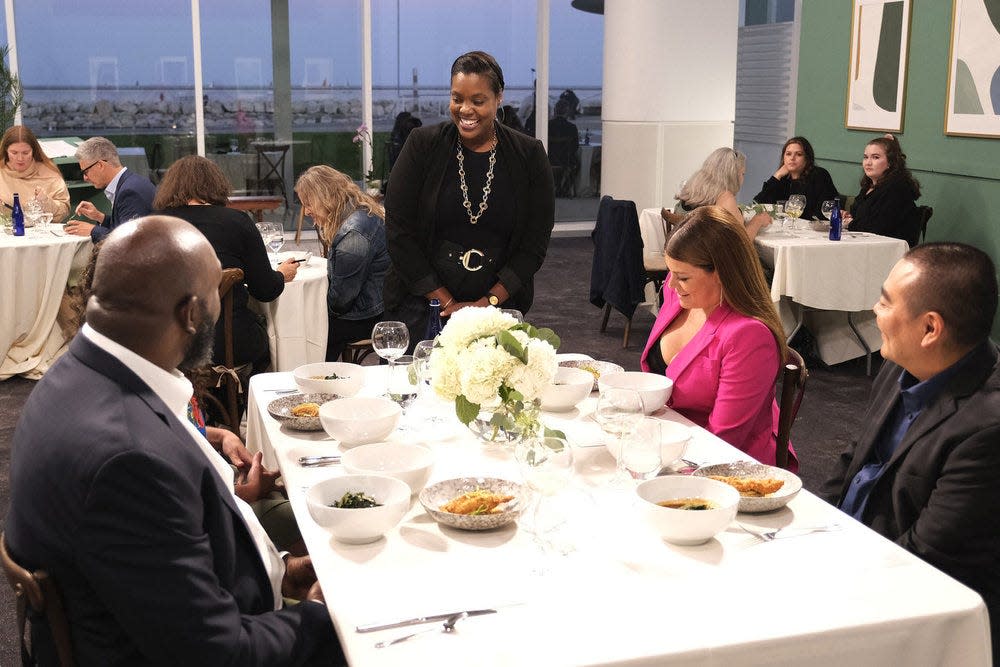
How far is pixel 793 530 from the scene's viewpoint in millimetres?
1866

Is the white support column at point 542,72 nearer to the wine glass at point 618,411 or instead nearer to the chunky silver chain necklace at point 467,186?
the chunky silver chain necklace at point 467,186

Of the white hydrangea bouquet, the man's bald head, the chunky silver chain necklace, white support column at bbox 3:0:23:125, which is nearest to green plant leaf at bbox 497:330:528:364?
the white hydrangea bouquet

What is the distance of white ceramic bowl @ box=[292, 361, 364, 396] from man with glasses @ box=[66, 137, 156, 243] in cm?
293

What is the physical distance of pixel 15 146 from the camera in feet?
21.3

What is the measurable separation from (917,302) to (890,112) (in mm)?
5852

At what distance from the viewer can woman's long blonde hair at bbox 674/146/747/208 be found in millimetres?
6000

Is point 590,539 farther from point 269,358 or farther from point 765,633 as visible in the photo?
point 269,358

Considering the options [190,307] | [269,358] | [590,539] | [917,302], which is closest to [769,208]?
[269,358]

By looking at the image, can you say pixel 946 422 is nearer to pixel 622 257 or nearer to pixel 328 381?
pixel 328 381

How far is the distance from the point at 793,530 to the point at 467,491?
0.61 metres

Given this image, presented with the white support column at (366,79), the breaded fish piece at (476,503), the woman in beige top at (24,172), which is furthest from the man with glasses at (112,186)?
the white support column at (366,79)

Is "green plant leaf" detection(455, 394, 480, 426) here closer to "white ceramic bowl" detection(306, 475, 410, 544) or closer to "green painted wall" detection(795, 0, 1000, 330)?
"white ceramic bowl" detection(306, 475, 410, 544)

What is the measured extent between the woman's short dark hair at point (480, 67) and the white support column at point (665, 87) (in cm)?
630

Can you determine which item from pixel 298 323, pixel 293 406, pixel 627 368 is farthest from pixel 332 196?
pixel 293 406
